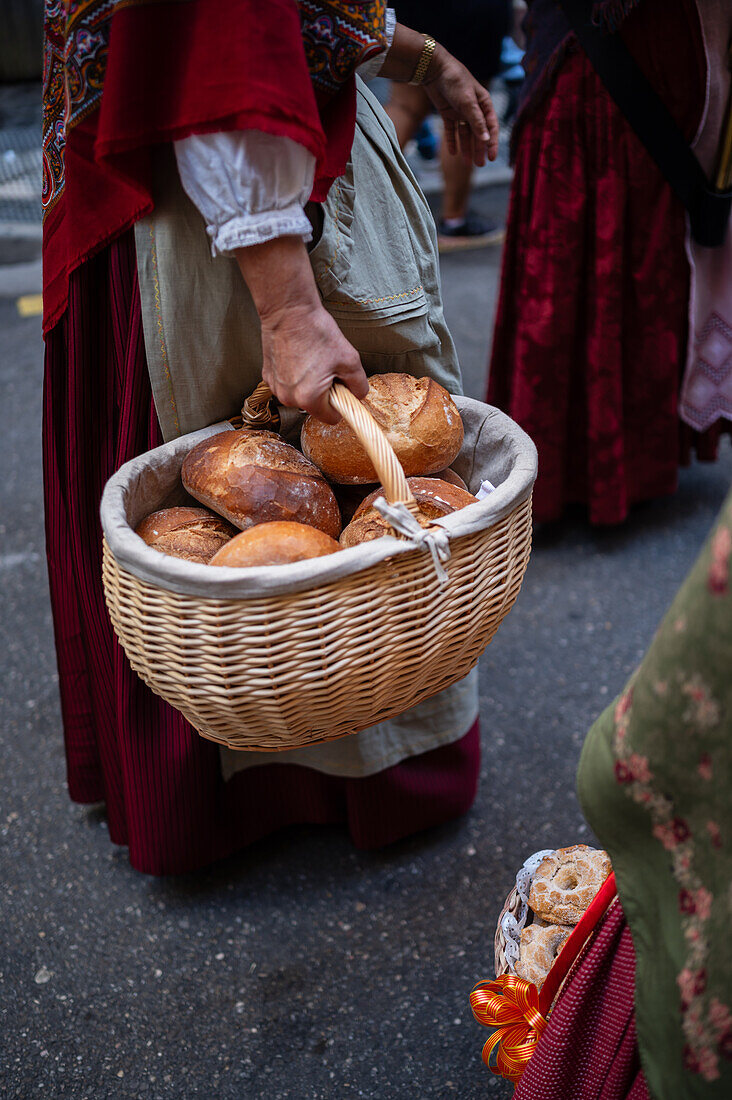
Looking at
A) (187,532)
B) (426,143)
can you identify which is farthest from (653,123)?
(426,143)

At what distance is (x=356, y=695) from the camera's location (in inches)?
35.6

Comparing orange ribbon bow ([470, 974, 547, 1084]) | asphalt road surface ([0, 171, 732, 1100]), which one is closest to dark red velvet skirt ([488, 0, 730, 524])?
asphalt road surface ([0, 171, 732, 1100])

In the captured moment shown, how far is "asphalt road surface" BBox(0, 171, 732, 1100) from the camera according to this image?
4.17 ft

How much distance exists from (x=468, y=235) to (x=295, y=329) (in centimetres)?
428

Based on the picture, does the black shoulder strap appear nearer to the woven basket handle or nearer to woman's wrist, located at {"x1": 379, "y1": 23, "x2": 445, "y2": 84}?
woman's wrist, located at {"x1": 379, "y1": 23, "x2": 445, "y2": 84}

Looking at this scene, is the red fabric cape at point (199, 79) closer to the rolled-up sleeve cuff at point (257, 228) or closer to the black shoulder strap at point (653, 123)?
the rolled-up sleeve cuff at point (257, 228)

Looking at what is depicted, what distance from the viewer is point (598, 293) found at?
2.17 metres

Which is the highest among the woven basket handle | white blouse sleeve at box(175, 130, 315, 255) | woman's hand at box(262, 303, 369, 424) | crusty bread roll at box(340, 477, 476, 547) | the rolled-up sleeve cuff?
white blouse sleeve at box(175, 130, 315, 255)

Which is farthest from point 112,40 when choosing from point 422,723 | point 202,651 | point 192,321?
point 422,723

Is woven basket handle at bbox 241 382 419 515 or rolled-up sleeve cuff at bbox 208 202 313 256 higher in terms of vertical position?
rolled-up sleeve cuff at bbox 208 202 313 256

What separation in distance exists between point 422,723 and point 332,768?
0.17 metres

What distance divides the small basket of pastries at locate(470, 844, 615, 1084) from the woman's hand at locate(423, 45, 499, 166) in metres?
1.10

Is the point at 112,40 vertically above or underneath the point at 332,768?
A: above

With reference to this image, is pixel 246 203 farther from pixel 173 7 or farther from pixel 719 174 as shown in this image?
pixel 719 174
